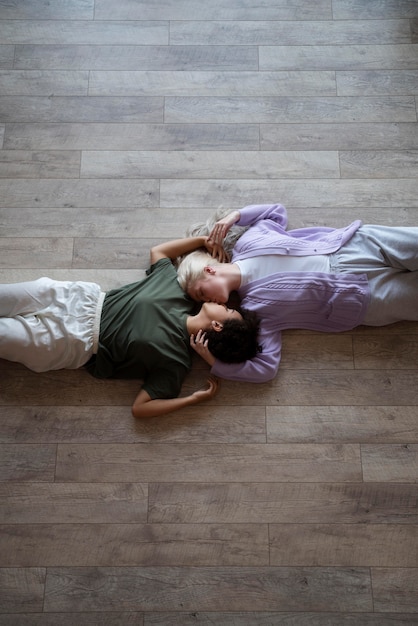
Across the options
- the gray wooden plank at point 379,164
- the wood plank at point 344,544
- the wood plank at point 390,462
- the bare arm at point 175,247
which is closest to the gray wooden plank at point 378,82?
the gray wooden plank at point 379,164

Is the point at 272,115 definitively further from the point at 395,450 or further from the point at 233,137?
the point at 395,450

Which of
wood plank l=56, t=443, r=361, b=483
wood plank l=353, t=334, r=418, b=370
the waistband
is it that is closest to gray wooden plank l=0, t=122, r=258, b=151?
the waistband

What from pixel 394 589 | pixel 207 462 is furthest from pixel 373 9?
pixel 394 589

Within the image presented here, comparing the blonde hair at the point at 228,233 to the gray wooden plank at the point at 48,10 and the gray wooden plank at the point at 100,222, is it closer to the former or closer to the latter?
the gray wooden plank at the point at 100,222

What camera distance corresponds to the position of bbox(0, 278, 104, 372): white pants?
1.77m

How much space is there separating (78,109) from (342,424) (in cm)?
140

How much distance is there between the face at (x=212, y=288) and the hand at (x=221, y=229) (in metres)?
0.14

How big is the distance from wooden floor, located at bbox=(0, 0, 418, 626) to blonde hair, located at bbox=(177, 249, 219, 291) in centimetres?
16

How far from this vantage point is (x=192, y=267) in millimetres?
1850

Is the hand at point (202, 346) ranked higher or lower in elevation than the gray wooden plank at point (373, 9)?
lower

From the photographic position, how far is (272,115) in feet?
6.90

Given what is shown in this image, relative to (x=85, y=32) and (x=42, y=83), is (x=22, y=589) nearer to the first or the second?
(x=42, y=83)

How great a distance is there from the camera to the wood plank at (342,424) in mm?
1838

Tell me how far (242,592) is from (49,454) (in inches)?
27.4
